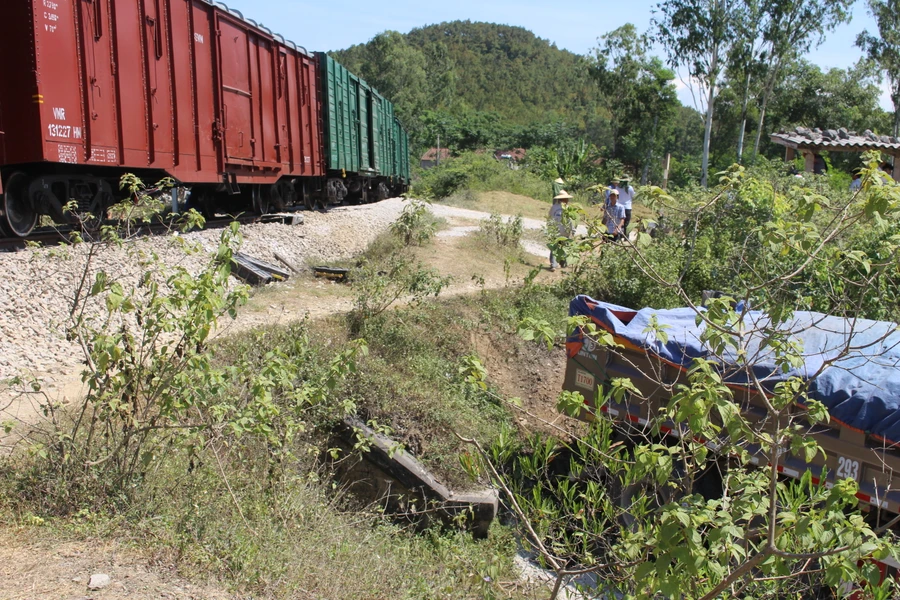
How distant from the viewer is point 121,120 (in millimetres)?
8859

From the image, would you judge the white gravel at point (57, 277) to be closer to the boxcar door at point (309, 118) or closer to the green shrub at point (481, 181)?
the boxcar door at point (309, 118)

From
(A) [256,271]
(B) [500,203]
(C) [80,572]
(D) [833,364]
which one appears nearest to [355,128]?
(B) [500,203]

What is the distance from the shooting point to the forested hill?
55.0 metres

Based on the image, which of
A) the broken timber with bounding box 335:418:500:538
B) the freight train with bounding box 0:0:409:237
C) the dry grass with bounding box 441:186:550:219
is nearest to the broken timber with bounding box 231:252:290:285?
the freight train with bounding box 0:0:409:237

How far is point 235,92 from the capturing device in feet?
38.5

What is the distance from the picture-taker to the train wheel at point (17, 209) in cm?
778

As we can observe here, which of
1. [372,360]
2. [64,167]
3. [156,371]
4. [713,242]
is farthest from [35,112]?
[713,242]

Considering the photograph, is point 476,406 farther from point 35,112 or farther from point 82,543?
point 35,112

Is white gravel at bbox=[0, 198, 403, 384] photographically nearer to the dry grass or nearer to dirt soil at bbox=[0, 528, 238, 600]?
dirt soil at bbox=[0, 528, 238, 600]

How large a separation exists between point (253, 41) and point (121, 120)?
4.41m

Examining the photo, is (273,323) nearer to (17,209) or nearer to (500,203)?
(17,209)

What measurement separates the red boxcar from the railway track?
0.23 m

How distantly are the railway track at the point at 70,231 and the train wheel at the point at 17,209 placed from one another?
131 mm

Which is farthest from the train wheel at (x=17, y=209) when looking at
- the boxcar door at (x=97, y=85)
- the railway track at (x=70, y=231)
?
the boxcar door at (x=97, y=85)
